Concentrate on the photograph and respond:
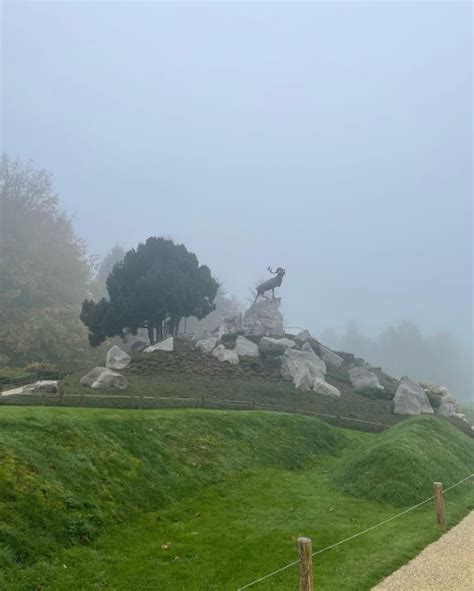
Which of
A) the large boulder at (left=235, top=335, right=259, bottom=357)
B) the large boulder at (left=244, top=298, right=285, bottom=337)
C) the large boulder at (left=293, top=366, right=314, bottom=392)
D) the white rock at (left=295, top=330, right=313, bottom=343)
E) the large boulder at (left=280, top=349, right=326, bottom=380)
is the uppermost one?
the large boulder at (left=244, top=298, right=285, bottom=337)

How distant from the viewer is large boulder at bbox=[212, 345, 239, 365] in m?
36.3

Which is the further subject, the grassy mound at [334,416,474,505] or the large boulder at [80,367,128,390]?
the large boulder at [80,367,128,390]

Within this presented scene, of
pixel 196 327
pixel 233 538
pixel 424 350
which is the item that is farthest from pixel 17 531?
pixel 424 350

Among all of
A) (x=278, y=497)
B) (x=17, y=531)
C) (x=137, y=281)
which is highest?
(x=137, y=281)

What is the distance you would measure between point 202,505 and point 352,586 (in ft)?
18.3

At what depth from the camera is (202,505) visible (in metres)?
14.0

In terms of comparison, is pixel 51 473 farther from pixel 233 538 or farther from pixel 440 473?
pixel 440 473

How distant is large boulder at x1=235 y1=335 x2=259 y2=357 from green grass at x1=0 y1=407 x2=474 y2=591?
18.8 m

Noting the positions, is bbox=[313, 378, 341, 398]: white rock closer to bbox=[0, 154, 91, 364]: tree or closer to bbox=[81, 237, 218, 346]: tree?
bbox=[81, 237, 218, 346]: tree

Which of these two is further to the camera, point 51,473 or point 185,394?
point 185,394

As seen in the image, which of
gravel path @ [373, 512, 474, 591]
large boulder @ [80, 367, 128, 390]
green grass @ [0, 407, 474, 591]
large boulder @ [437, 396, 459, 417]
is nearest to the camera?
green grass @ [0, 407, 474, 591]

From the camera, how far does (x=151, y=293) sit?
4106 cm

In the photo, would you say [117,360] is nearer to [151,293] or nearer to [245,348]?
[151,293]

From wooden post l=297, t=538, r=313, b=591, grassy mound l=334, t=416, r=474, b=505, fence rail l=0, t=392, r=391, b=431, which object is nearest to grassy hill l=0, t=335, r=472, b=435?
fence rail l=0, t=392, r=391, b=431
